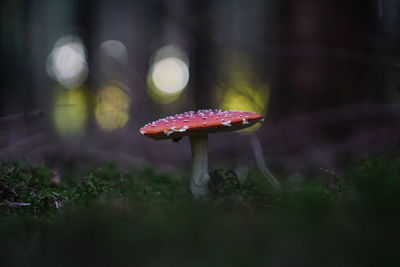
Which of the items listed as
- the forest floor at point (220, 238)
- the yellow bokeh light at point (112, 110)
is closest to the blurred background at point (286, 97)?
the yellow bokeh light at point (112, 110)

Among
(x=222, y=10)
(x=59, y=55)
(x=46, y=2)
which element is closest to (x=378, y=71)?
(x=222, y=10)

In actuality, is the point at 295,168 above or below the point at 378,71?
below

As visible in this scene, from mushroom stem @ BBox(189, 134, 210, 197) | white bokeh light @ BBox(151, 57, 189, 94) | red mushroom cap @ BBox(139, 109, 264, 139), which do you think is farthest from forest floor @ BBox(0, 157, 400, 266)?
white bokeh light @ BBox(151, 57, 189, 94)

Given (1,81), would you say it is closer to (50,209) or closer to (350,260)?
(50,209)

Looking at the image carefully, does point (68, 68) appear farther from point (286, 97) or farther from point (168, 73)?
point (286, 97)

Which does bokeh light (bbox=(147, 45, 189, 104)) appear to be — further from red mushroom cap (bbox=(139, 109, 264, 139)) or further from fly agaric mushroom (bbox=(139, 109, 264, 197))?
red mushroom cap (bbox=(139, 109, 264, 139))

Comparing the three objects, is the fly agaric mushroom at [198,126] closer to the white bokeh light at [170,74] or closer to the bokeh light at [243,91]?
the bokeh light at [243,91]

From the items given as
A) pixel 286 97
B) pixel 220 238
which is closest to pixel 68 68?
pixel 286 97
